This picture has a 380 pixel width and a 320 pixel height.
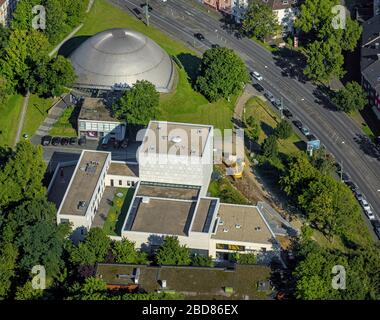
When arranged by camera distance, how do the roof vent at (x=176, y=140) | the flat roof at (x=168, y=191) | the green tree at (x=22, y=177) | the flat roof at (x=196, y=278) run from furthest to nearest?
the roof vent at (x=176, y=140), the flat roof at (x=168, y=191), the green tree at (x=22, y=177), the flat roof at (x=196, y=278)

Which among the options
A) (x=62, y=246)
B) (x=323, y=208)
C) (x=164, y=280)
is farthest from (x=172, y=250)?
(x=323, y=208)

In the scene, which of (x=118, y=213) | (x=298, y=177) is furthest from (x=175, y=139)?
(x=298, y=177)

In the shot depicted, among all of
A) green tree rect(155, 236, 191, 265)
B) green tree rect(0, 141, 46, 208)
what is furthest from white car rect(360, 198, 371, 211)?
green tree rect(0, 141, 46, 208)

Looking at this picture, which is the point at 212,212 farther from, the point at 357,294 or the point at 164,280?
the point at 357,294

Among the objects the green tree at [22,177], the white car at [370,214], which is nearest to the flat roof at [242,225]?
the white car at [370,214]

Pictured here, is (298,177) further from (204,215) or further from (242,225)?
(204,215)

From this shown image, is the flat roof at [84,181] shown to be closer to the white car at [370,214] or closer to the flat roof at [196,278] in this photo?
the flat roof at [196,278]
